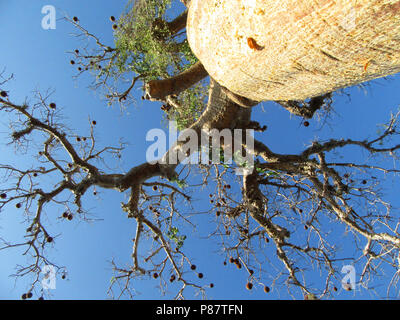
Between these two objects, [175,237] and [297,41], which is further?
[175,237]

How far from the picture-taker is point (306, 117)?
3.57 meters

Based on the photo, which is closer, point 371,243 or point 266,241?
point 371,243

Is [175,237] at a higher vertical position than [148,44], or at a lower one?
lower

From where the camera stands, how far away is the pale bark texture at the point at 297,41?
1058 mm

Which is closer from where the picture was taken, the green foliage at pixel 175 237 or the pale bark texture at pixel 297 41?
the pale bark texture at pixel 297 41

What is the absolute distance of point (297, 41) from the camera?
1.30 m

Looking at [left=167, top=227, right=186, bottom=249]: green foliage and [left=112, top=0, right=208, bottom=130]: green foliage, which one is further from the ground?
[left=112, top=0, right=208, bottom=130]: green foliage

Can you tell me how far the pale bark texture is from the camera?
106cm

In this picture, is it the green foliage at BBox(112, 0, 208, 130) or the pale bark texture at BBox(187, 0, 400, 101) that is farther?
the green foliage at BBox(112, 0, 208, 130)

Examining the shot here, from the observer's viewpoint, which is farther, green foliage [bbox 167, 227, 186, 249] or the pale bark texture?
green foliage [bbox 167, 227, 186, 249]

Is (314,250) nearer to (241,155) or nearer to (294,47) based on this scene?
(241,155)

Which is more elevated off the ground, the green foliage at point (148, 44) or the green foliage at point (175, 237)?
the green foliage at point (148, 44)

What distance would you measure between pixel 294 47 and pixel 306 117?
2.44m
